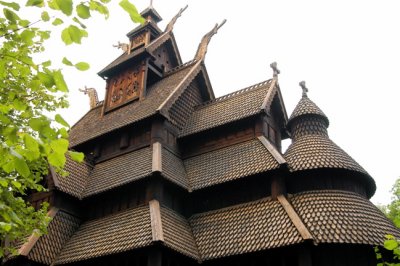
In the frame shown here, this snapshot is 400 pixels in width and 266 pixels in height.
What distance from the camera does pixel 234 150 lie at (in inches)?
672

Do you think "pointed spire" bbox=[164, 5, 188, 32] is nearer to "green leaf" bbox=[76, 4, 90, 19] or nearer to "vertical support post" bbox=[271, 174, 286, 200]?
"vertical support post" bbox=[271, 174, 286, 200]

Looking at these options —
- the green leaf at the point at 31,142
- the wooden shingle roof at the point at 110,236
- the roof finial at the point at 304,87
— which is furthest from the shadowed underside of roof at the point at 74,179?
the green leaf at the point at 31,142

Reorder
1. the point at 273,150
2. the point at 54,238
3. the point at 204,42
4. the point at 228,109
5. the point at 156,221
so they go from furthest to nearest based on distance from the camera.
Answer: the point at 204,42 < the point at 228,109 < the point at 273,150 < the point at 54,238 < the point at 156,221

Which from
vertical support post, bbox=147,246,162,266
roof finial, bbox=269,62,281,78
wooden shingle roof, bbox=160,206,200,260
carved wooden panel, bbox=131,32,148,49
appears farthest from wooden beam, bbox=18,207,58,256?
carved wooden panel, bbox=131,32,148,49

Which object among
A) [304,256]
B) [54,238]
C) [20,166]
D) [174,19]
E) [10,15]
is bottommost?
[20,166]

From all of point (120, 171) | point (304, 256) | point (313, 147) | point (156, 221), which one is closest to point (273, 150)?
point (313, 147)

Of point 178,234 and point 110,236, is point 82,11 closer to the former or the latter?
point 178,234

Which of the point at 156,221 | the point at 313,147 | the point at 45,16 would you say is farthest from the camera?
the point at 313,147

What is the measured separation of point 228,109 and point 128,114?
15.9 feet

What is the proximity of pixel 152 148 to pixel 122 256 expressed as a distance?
4.77 metres

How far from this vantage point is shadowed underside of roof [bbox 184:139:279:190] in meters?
15.3

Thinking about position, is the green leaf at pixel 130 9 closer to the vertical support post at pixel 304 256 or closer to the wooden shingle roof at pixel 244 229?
the wooden shingle roof at pixel 244 229

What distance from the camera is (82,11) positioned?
4012 millimetres

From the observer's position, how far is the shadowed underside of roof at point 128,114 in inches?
741
